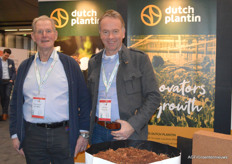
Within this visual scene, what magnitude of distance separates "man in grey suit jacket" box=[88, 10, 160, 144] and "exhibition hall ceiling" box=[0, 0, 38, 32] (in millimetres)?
7095

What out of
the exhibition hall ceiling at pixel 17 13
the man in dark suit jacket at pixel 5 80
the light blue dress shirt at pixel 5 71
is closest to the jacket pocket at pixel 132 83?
the man in dark suit jacket at pixel 5 80

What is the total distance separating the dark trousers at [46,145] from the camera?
1680 millimetres

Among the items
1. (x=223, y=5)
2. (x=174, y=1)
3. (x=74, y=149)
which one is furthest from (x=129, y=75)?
(x=223, y=5)

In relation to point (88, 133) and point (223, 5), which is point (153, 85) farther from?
point (223, 5)

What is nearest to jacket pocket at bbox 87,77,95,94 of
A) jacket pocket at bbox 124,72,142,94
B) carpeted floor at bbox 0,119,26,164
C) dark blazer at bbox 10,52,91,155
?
dark blazer at bbox 10,52,91,155

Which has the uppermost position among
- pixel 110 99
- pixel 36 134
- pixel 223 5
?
pixel 223 5

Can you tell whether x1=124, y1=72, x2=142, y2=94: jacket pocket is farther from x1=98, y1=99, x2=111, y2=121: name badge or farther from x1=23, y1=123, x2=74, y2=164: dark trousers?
x1=23, y1=123, x2=74, y2=164: dark trousers

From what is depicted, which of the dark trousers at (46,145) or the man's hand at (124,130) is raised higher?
the man's hand at (124,130)

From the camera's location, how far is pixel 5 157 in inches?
148

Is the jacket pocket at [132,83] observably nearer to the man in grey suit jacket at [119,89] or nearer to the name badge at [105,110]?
the man in grey suit jacket at [119,89]

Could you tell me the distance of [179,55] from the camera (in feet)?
9.52

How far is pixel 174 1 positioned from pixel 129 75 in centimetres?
177

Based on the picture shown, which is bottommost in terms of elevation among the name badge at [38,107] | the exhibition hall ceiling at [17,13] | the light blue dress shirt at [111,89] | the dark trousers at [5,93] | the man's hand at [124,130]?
the dark trousers at [5,93]

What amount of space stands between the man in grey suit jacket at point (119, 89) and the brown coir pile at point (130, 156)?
59 centimetres
